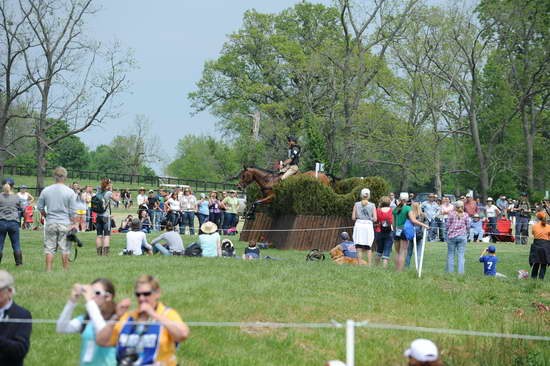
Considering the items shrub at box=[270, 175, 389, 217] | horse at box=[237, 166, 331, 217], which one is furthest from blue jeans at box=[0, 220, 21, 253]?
horse at box=[237, 166, 331, 217]

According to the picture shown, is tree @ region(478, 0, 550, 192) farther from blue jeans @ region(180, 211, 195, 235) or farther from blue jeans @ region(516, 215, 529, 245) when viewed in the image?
blue jeans @ region(180, 211, 195, 235)

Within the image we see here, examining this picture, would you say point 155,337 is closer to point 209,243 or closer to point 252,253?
point 209,243

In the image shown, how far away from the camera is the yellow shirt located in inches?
238

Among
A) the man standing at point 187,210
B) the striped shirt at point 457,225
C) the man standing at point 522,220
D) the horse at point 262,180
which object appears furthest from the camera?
the man standing at point 522,220

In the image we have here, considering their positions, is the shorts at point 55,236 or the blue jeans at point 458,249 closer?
the shorts at point 55,236

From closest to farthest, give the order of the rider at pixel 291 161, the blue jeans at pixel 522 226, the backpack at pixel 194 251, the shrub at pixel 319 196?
the backpack at pixel 194 251, the shrub at pixel 319 196, the rider at pixel 291 161, the blue jeans at pixel 522 226

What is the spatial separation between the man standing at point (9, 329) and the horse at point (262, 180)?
766 inches

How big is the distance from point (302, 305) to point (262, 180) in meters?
14.7

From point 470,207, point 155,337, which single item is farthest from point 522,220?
point 155,337

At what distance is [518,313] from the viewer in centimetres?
1316

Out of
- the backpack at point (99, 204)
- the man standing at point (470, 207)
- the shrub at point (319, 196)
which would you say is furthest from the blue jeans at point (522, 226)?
the backpack at point (99, 204)

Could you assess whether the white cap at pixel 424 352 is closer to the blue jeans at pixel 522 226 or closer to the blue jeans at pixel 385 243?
the blue jeans at pixel 385 243

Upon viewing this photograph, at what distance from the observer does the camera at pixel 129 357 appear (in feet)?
19.8

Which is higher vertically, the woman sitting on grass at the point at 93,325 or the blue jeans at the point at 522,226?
the blue jeans at the point at 522,226
